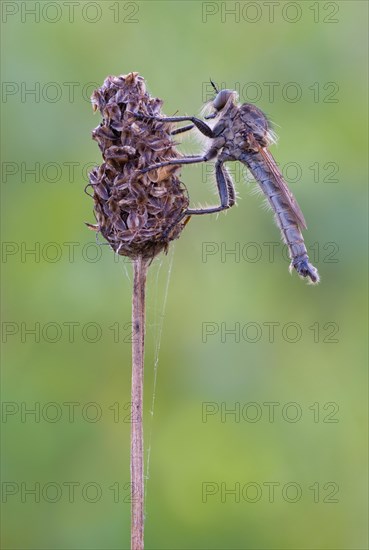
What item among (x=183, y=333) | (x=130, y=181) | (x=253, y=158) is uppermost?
(x=253, y=158)

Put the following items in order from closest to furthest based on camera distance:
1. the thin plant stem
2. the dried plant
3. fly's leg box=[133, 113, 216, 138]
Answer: the thin plant stem, the dried plant, fly's leg box=[133, 113, 216, 138]

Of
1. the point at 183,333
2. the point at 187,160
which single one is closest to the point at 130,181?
the point at 187,160

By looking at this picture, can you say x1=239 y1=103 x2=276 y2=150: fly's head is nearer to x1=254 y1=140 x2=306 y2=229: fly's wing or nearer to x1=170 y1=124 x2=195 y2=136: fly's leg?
x1=254 y1=140 x2=306 y2=229: fly's wing

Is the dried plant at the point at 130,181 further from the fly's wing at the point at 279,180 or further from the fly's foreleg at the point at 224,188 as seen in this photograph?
the fly's wing at the point at 279,180

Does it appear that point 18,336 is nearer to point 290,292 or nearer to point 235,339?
point 235,339

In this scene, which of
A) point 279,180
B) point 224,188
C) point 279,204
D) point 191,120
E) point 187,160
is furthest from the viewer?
point 279,204

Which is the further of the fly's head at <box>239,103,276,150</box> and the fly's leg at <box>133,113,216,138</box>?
the fly's head at <box>239,103,276,150</box>

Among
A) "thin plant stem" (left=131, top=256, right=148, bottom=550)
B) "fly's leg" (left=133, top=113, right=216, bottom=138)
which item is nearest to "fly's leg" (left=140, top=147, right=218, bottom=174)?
"fly's leg" (left=133, top=113, right=216, bottom=138)

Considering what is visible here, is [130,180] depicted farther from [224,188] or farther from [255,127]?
[255,127]
